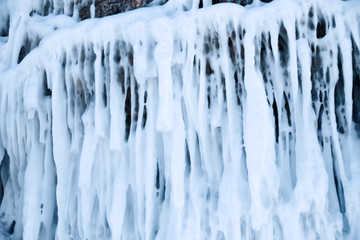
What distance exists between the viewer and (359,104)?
460 cm

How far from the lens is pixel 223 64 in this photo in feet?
14.8

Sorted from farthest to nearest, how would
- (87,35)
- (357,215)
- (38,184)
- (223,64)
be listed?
(38,184)
(87,35)
(223,64)
(357,215)

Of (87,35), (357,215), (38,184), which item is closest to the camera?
(357,215)

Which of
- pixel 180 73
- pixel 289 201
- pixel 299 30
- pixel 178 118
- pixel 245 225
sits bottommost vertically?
pixel 245 225

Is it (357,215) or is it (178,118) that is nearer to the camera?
(357,215)

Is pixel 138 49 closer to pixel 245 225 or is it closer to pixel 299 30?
pixel 299 30

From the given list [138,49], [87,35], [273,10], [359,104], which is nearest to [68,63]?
[87,35]

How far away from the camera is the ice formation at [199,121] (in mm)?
4234

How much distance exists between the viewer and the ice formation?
4.23 meters

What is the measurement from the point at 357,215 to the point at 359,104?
1200 mm

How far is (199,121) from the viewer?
449 cm

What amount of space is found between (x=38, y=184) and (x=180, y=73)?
2289mm

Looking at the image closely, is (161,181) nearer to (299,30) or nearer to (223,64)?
(223,64)

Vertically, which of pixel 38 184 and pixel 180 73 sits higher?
pixel 180 73
